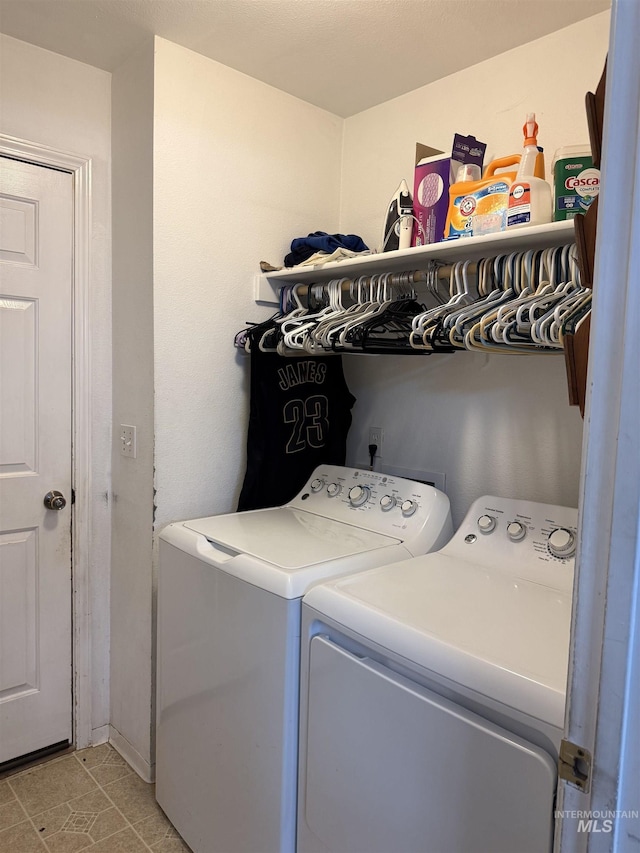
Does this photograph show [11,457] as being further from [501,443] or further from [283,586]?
[501,443]

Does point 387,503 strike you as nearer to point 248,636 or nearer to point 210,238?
point 248,636

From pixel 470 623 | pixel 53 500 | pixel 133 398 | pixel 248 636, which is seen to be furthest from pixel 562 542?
pixel 53 500

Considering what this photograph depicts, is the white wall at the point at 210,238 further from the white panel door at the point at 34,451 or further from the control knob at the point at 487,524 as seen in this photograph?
the control knob at the point at 487,524

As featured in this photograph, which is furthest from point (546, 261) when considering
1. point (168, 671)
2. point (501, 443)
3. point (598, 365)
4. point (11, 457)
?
point (11, 457)

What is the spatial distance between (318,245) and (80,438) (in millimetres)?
1089

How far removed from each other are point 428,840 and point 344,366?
63.7 inches

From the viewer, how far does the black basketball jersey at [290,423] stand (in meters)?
2.04

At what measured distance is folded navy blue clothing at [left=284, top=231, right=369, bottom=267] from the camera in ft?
6.64

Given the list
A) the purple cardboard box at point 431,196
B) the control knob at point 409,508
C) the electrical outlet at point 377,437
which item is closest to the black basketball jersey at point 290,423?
the electrical outlet at point 377,437

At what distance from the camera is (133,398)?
2.00 meters

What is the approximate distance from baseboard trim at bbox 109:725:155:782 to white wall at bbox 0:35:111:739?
0.18ft

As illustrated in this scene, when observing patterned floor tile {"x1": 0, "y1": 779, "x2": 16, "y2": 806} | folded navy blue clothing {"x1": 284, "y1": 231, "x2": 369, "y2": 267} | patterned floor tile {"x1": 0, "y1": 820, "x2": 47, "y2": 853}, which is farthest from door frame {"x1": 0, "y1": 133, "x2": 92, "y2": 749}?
folded navy blue clothing {"x1": 284, "y1": 231, "x2": 369, "y2": 267}

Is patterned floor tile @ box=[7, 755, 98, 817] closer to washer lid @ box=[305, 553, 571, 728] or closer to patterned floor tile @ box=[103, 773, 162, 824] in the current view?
patterned floor tile @ box=[103, 773, 162, 824]

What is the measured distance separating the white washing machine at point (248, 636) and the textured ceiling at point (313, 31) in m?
1.36
